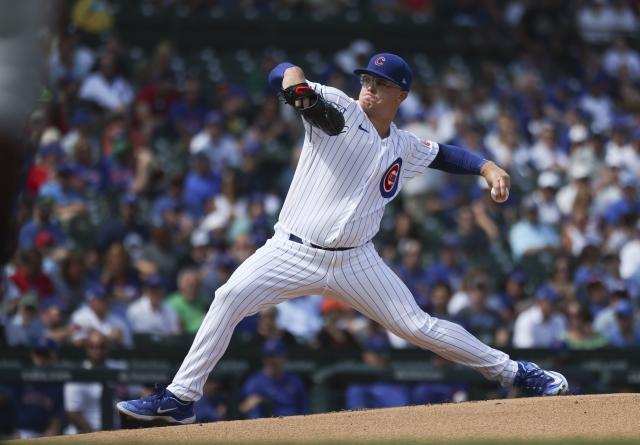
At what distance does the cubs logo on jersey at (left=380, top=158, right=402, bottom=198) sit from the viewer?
5971mm

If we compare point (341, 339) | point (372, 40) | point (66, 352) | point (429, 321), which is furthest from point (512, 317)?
point (372, 40)

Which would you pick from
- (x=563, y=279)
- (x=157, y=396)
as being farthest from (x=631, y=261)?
(x=157, y=396)

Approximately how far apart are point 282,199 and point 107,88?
7.95 feet

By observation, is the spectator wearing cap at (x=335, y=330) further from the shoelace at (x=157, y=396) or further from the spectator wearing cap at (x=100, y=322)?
the shoelace at (x=157, y=396)

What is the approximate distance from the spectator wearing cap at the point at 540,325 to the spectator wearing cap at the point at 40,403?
12.6ft

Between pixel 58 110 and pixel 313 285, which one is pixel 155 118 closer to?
pixel 58 110

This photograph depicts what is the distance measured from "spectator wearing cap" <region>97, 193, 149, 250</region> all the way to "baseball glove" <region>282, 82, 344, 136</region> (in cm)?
518

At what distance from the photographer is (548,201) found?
1228 cm

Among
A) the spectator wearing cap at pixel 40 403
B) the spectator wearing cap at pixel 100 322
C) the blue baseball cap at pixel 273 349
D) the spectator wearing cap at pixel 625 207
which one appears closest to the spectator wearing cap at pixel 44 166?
the spectator wearing cap at pixel 100 322

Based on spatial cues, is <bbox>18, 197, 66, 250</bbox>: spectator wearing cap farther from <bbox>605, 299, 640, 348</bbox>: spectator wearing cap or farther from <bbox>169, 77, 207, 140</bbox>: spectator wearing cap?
<bbox>605, 299, 640, 348</bbox>: spectator wearing cap

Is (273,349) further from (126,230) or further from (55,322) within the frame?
(126,230)

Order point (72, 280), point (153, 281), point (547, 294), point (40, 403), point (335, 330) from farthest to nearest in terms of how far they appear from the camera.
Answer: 1. point (547, 294)
2. point (72, 280)
3. point (335, 330)
4. point (153, 281)
5. point (40, 403)

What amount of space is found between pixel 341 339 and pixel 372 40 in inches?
263

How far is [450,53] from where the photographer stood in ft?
51.4
